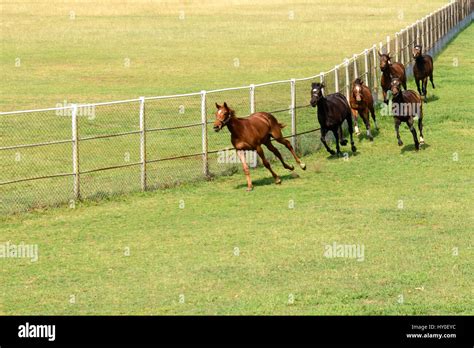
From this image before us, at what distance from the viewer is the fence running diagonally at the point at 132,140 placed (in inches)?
910

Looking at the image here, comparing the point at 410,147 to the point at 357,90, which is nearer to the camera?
the point at 410,147

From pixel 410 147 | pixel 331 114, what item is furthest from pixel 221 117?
pixel 410 147

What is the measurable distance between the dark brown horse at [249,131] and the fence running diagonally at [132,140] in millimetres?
1036

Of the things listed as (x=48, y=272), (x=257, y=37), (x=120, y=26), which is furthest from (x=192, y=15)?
(x=48, y=272)

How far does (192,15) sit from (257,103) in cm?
4322

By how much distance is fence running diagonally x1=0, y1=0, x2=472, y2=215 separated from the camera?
23102 millimetres

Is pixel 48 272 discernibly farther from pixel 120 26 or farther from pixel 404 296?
pixel 120 26

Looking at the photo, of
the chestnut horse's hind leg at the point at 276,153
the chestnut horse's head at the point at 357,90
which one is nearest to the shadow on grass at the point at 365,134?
the chestnut horse's head at the point at 357,90

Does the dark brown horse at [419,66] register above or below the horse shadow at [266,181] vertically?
above

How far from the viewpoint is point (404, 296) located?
48.5 ft

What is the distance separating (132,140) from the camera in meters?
30.7

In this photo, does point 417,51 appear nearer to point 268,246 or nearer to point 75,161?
point 75,161

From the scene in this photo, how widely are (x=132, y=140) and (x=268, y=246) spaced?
13.2 meters

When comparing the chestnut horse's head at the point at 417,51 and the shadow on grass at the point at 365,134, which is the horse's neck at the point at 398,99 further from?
the chestnut horse's head at the point at 417,51
